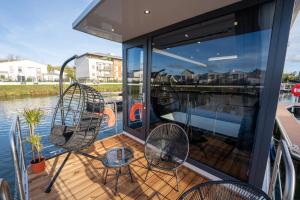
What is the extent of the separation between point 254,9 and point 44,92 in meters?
15.6

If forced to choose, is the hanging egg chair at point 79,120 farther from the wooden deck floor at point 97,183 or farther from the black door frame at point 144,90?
the black door frame at point 144,90

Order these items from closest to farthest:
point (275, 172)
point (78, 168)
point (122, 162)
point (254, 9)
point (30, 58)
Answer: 1. point (275, 172)
2. point (254, 9)
3. point (122, 162)
4. point (78, 168)
5. point (30, 58)

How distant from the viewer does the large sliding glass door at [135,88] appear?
9.85 feet

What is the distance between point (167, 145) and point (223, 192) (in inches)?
37.6

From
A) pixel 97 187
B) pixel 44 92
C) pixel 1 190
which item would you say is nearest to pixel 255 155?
pixel 97 187

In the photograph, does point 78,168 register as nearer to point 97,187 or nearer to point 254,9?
point 97,187

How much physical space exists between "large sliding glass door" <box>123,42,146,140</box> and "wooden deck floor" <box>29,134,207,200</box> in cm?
105

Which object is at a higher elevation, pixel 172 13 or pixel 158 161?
pixel 172 13

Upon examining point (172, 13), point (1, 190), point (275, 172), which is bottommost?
point (275, 172)

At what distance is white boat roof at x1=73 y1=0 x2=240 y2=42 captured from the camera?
1627 mm

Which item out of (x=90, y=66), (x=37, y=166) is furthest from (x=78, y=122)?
(x=90, y=66)

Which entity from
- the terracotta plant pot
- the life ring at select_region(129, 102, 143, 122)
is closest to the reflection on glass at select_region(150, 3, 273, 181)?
the life ring at select_region(129, 102, 143, 122)

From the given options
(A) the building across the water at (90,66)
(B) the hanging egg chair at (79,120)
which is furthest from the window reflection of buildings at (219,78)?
(A) the building across the water at (90,66)

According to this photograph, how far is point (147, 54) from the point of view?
9.06ft
